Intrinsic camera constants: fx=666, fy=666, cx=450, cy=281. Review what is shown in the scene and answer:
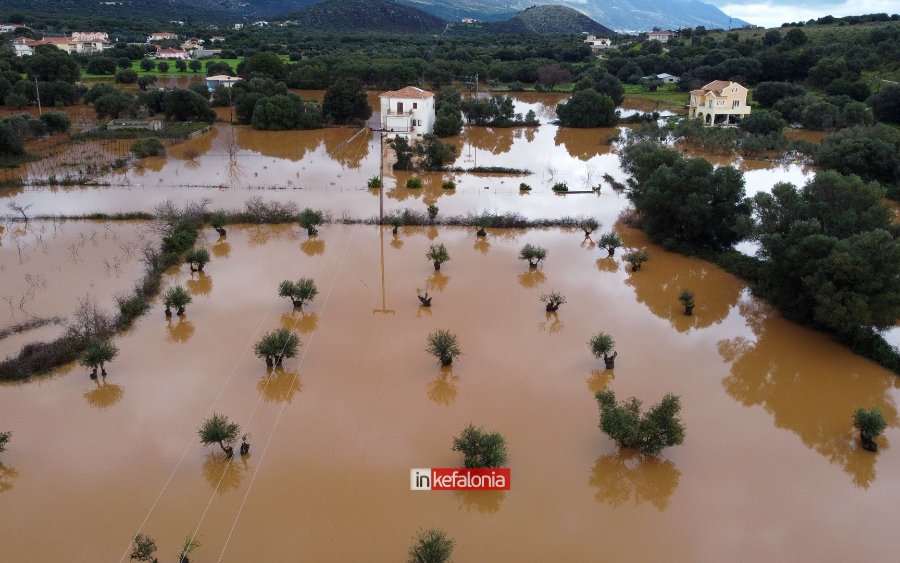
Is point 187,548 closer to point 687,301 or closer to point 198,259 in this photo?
point 198,259

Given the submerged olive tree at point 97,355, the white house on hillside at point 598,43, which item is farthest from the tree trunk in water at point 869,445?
the white house on hillside at point 598,43

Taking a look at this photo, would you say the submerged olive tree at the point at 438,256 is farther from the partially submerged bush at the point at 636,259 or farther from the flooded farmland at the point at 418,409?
the partially submerged bush at the point at 636,259

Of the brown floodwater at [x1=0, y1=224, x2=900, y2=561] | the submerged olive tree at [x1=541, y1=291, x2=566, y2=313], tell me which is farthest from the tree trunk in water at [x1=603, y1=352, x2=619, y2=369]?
the submerged olive tree at [x1=541, y1=291, x2=566, y2=313]

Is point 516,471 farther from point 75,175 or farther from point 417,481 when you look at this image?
point 75,175

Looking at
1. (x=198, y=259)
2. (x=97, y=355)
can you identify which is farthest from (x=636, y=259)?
(x=97, y=355)

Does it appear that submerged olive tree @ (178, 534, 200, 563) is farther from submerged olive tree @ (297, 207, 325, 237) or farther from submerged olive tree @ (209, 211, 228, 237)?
submerged olive tree @ (209, 211, 228, 237)

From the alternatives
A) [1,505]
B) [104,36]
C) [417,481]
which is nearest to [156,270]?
[1,505]

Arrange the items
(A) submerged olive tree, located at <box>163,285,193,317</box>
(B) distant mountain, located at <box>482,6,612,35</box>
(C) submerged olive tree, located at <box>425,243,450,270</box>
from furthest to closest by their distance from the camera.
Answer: (B) distant mountain, located at <box>482,6,612,35</box> → (C) submerged olive tree, located at <box>425,243,450,270</box> → (A) submerged olive tree, located at <box>163,285,193,317</box>
